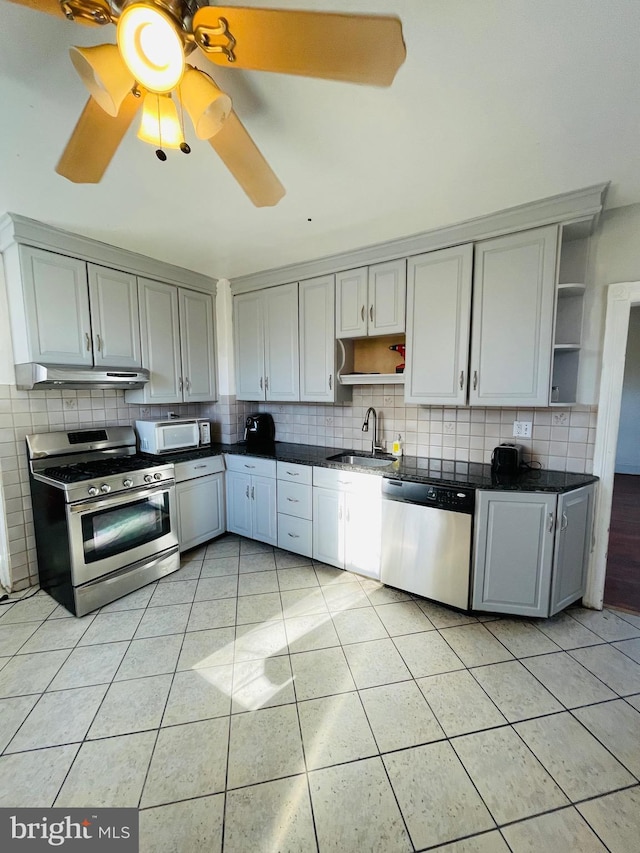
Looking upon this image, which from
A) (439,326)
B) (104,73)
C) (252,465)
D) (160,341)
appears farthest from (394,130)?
(252,465)

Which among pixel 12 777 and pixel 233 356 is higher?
pixel 233 356

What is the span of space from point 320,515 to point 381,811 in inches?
66.5

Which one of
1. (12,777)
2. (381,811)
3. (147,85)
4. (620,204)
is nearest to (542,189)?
(620,204)

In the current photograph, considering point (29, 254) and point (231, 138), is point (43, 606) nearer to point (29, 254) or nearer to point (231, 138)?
point (29, 254)

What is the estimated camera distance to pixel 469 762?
135 centimetres

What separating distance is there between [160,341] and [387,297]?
1.91 metres

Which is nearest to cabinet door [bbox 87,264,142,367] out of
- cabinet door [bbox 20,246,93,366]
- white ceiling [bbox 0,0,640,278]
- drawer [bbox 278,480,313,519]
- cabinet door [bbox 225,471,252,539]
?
cabinet door [bbox 20,246,93,366]

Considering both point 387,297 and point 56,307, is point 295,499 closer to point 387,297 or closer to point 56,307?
point 387,297

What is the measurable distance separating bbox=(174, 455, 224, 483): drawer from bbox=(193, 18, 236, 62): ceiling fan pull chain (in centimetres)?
248

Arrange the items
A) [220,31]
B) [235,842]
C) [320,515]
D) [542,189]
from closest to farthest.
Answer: [220,31], [235,842], [542,189], [320,515]

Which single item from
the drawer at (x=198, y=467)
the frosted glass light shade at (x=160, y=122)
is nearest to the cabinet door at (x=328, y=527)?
the drawer at (x=198, y=467)

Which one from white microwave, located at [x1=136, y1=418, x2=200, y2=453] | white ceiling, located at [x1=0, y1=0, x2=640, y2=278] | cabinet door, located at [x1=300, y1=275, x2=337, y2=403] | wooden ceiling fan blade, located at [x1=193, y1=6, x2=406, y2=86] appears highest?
white ceiling, located at [x1=0, y1=0, x2=640, y2=278]

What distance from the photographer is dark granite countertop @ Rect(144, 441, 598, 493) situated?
80.9 inches

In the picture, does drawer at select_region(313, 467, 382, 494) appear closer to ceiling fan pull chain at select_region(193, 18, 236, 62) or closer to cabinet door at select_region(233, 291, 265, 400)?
cabinet door at select_region(233, 291, 265, 400)
